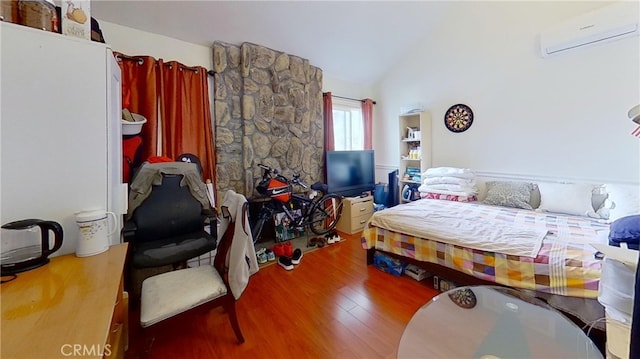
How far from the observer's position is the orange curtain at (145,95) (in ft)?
7.94

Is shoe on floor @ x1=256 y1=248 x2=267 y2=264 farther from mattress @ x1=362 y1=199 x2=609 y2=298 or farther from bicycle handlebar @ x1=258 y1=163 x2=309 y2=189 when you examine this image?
mattress @ x1=362 y1=199 x2=609 y2=298

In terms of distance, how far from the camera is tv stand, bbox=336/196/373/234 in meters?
3.68

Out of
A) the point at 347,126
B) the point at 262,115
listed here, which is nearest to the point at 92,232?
the point at 262,115

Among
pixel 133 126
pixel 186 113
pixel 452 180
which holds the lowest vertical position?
pixel 452 180

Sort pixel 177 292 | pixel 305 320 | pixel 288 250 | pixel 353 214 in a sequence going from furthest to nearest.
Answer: pixel 353 214, pixel 288 250, pixel 305 320, pixel 177 292

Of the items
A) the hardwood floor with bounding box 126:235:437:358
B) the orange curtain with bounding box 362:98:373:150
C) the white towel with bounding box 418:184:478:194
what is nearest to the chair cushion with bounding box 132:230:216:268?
the hardwood floor with bounding box 126:235:437:358

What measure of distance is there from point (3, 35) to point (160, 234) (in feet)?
4.74

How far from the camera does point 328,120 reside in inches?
157

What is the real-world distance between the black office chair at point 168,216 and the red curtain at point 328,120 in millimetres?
2182

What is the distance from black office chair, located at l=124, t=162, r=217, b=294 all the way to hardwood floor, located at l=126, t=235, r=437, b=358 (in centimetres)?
45

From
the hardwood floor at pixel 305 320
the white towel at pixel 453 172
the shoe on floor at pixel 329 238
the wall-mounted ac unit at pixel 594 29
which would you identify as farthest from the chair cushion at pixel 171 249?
the wall-mounted ac unit at pixel 594 29

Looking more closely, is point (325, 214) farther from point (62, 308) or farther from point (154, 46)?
point (62, 308)

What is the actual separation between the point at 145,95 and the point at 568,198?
4368 millimetres

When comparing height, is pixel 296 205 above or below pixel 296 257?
above
